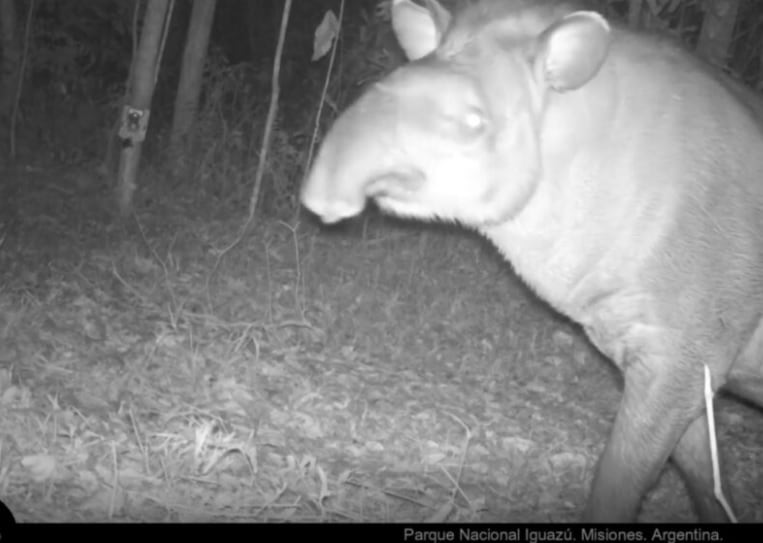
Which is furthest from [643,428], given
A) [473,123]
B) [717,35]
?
[717,35]

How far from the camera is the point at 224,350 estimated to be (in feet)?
18.4

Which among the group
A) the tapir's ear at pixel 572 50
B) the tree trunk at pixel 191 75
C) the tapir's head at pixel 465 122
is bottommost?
the tree trunk at pixel 191 75

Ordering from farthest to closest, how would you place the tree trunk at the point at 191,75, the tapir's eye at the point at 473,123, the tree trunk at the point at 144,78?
the tree trunk at the point at 191,75
the tree trunk at the point at 144,78
the tapir's eye at the point at 473,123

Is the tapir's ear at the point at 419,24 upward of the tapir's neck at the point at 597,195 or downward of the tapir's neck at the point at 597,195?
upward

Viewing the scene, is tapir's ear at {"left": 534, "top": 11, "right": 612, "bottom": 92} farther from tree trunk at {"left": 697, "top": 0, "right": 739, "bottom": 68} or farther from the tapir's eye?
tree trunk at {"left": 697, "top": 0, "right": 739, "bottom": 68}

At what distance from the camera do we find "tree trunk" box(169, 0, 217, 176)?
10125 millimetres

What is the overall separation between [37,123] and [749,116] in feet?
31.7

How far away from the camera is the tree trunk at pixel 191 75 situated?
1012 centimetres

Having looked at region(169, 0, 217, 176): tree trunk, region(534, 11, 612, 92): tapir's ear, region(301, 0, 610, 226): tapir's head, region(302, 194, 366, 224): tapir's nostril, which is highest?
region(534, 11, 612, 92): tapir's ear

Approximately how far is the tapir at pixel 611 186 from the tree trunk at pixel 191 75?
650 cm

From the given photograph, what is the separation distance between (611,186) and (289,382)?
2.42 meters

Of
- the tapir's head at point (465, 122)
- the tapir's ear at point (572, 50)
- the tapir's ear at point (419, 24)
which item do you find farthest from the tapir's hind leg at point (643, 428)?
the tapir's ear at point (419, 24)

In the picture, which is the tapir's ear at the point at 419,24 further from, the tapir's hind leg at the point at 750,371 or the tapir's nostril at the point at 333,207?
the tapir's hind leg at the point at 750,371

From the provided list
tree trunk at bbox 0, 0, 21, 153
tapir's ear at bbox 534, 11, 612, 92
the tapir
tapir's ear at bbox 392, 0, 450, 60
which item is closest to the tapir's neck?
the tapir
